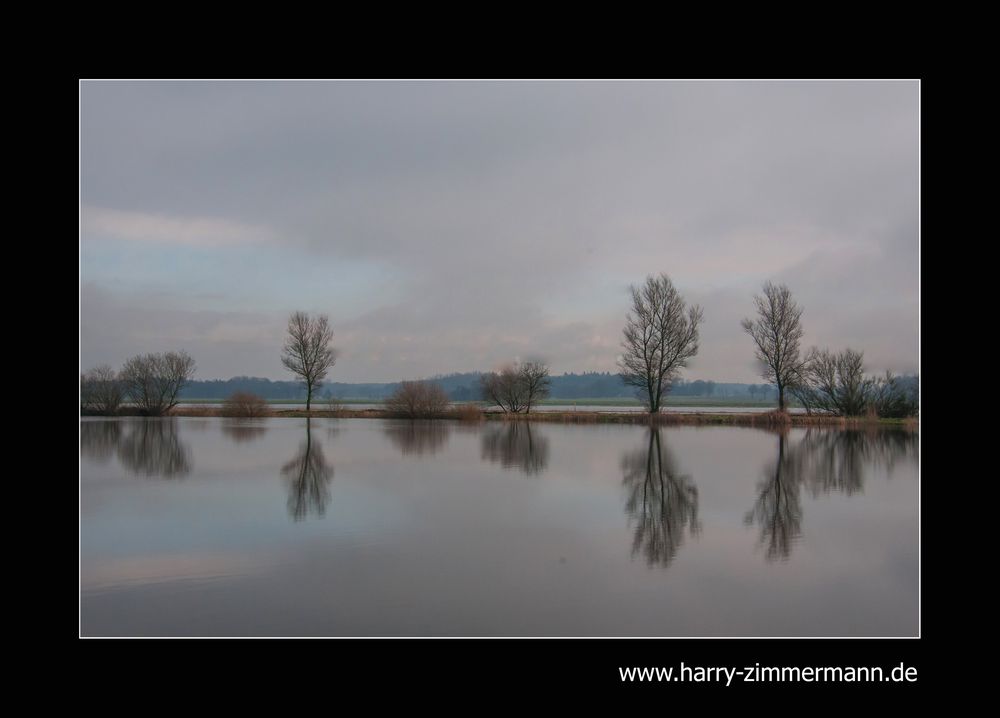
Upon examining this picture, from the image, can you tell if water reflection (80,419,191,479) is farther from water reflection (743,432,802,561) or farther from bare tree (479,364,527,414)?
bare tree (479,364,527,414)

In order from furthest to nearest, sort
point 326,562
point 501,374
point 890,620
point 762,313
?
point 501,374 → point 762,313 → point 326,562 → point 890,620

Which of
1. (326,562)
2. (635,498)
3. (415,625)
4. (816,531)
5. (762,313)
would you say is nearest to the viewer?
(415,625)

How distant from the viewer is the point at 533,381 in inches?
1292

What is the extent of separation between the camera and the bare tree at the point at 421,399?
31.3 m

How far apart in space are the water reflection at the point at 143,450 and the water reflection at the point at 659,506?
862 cm

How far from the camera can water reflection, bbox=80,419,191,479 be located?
474 inches

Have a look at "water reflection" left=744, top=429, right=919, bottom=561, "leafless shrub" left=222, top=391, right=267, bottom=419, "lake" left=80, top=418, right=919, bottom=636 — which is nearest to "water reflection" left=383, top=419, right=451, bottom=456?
"lake" left=80, top=418, right=919, bottom=636

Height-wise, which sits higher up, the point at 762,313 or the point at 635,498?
the point at 762,313

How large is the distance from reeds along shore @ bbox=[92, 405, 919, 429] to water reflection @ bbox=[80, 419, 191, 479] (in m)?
12.5
